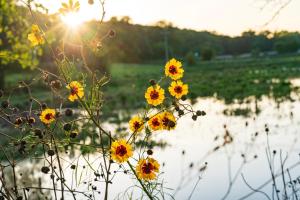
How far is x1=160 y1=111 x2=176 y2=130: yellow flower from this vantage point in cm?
291

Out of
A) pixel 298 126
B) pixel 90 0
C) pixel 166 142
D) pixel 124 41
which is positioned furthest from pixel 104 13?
pixel 124 41

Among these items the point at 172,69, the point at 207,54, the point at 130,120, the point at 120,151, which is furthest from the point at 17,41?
the point at 207,54

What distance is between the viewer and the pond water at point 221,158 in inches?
255

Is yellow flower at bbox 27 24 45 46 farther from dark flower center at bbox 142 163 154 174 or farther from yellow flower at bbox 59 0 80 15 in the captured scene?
dark flower center at bbox 142 163 154 174

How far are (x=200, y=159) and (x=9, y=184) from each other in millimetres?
2730

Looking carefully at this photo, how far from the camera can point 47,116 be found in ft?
9.95

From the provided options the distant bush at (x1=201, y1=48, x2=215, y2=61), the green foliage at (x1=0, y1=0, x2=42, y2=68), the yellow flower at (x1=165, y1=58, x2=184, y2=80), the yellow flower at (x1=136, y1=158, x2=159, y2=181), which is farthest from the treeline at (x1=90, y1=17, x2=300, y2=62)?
the yellow flower at (x1=136, y1=158, x2=159, y2=181)

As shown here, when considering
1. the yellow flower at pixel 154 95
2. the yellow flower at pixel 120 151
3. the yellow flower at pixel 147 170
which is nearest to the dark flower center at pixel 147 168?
the yellow flower at pixel 147 170

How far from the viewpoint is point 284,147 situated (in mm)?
8914

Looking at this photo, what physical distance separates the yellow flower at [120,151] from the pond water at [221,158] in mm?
1000

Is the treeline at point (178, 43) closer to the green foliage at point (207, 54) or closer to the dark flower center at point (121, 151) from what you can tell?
the green foliage at point (207, 54)

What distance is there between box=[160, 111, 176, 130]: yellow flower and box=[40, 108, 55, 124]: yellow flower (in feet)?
1.95

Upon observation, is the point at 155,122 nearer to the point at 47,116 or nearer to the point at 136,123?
the point at 136,123

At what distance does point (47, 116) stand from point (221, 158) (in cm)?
558
